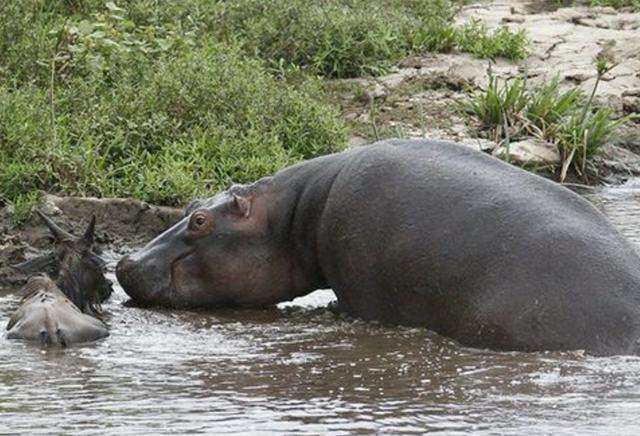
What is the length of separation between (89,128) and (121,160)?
38 centimetres

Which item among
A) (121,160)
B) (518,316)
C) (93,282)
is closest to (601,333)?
(518,316)

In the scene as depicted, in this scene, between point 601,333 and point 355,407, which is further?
point 601,333

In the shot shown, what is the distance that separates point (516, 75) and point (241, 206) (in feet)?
21.7

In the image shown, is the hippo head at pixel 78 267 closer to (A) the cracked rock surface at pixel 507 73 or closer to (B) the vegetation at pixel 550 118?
(A) the cracked rock surface at pixel 507 73

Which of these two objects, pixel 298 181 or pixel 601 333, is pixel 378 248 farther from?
pixel 601 333

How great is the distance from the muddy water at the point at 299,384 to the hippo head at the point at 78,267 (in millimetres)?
204

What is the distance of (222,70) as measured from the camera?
1172 cm

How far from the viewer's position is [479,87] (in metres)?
14.1

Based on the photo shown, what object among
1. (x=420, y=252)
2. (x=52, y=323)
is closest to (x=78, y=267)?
(x=52, y=323)

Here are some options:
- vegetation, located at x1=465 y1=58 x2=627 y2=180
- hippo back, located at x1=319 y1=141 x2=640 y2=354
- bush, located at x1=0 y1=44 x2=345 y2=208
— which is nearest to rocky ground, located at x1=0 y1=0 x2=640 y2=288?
vegetation, located at x1=465 y1=58 x2=627 y2=180

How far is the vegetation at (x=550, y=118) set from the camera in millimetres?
12719

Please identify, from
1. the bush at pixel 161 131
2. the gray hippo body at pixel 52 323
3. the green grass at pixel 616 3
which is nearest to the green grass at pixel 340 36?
the bush at pixel 161 131

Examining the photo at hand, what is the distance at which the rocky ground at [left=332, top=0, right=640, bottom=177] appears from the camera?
1304cm

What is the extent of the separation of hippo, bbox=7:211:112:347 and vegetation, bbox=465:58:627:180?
5021 millimetres
